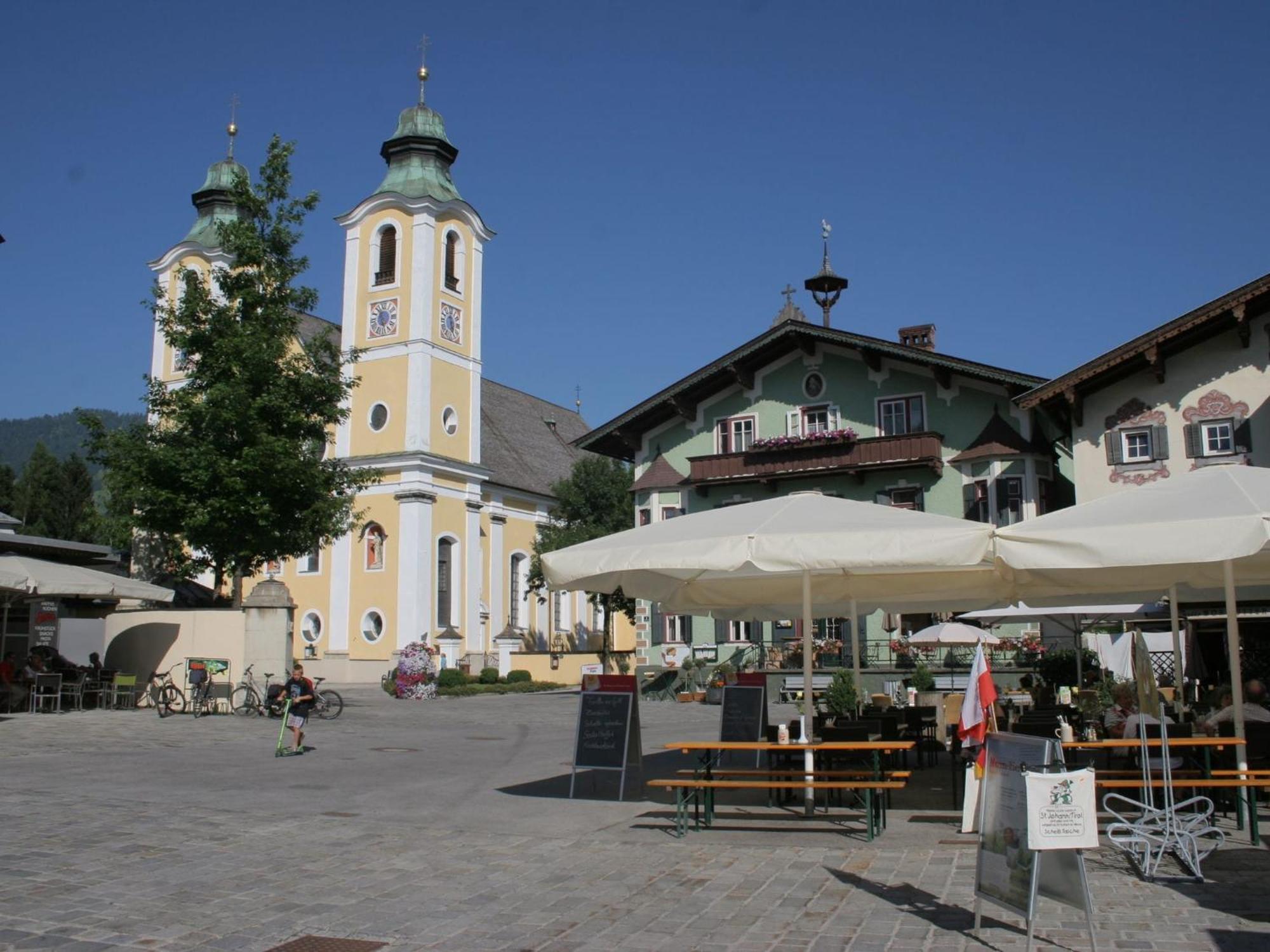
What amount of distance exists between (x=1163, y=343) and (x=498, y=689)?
2166 centimetres

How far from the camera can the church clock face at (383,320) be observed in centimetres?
4397

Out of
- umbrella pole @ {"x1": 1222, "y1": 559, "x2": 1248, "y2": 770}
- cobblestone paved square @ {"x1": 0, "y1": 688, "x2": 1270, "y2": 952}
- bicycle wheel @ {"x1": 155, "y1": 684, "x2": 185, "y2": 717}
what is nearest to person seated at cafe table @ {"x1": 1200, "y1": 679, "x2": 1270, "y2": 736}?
umbrella pole @ {"x1": 1222, "y1": 559, "x2": 1248, "y2": 770}

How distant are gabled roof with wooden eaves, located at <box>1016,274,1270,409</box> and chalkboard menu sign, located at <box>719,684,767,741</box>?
17.0 meters

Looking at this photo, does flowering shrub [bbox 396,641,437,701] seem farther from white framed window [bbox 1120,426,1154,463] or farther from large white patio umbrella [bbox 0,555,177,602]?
white framed window [bbox 1120,426,1154,463]

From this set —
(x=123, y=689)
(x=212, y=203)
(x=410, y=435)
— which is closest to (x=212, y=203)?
(x=212, y=203)

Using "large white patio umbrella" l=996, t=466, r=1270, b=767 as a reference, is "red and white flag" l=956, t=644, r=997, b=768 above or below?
below

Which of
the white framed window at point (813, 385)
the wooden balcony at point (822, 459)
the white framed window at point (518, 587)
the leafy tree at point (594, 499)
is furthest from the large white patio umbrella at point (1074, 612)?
the white framed window at point (518, 587)

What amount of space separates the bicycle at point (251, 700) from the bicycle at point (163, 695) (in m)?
0.99

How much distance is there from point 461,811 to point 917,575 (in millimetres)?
5298

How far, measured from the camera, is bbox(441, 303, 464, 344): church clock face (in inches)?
1754

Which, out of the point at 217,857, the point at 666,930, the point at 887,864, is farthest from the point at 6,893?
the point at 887,864

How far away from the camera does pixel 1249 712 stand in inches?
396

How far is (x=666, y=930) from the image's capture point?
6512mm

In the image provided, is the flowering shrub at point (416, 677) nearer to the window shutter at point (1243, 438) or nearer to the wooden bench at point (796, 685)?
the wooden bench at point (796, 685)
